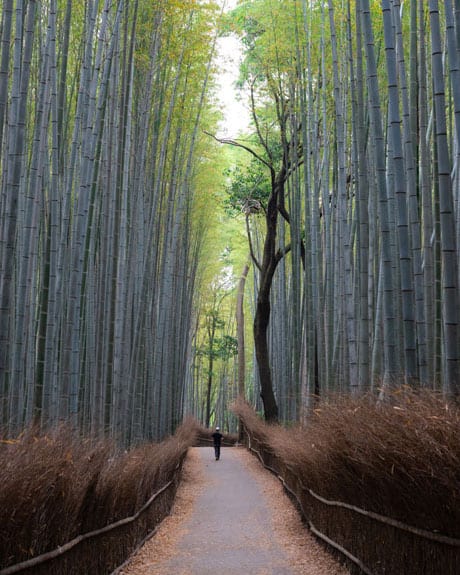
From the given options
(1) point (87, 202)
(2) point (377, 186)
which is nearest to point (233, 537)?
(1) point (87, 202)

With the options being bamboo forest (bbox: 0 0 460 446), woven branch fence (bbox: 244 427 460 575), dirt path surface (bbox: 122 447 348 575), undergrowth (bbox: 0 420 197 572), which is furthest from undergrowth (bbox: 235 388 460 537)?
undergrowth (bbox: 0 420 197 572)

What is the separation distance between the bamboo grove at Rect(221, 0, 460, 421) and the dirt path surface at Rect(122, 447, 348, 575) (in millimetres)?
1220

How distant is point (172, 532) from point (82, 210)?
10.1ft

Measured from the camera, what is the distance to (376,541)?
144 inches

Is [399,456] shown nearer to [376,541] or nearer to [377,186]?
[376,541]

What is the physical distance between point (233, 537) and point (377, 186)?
3.22 m

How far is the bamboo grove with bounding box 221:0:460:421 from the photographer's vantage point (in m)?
3.96

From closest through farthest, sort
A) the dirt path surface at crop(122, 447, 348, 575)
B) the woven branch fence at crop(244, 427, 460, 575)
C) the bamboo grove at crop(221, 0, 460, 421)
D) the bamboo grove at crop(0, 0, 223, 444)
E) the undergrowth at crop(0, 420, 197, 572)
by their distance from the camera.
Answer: the undergrowth at crop(0, 420, 197, 572), the woven branch fence at crop(244, 427, 460, 575), the bamboo grove at crop(221, 0, 460, 421), the bamboo grove at crop(0, 0, 223, 444), the dirt path surface at crop(122, 447, 348, 575)

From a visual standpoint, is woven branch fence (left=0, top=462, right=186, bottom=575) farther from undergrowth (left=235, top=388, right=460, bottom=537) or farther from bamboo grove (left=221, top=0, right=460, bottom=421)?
bamboo grove (left=221, top=0, right=460, bottom=421)

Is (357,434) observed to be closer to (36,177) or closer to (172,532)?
(36,177)

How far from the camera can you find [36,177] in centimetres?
447

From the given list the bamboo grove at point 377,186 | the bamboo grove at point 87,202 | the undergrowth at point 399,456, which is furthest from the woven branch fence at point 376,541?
the bamboo grove at point 87,202

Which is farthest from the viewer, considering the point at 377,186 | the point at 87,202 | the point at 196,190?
the point at 196,190

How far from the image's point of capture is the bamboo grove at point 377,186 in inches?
156
